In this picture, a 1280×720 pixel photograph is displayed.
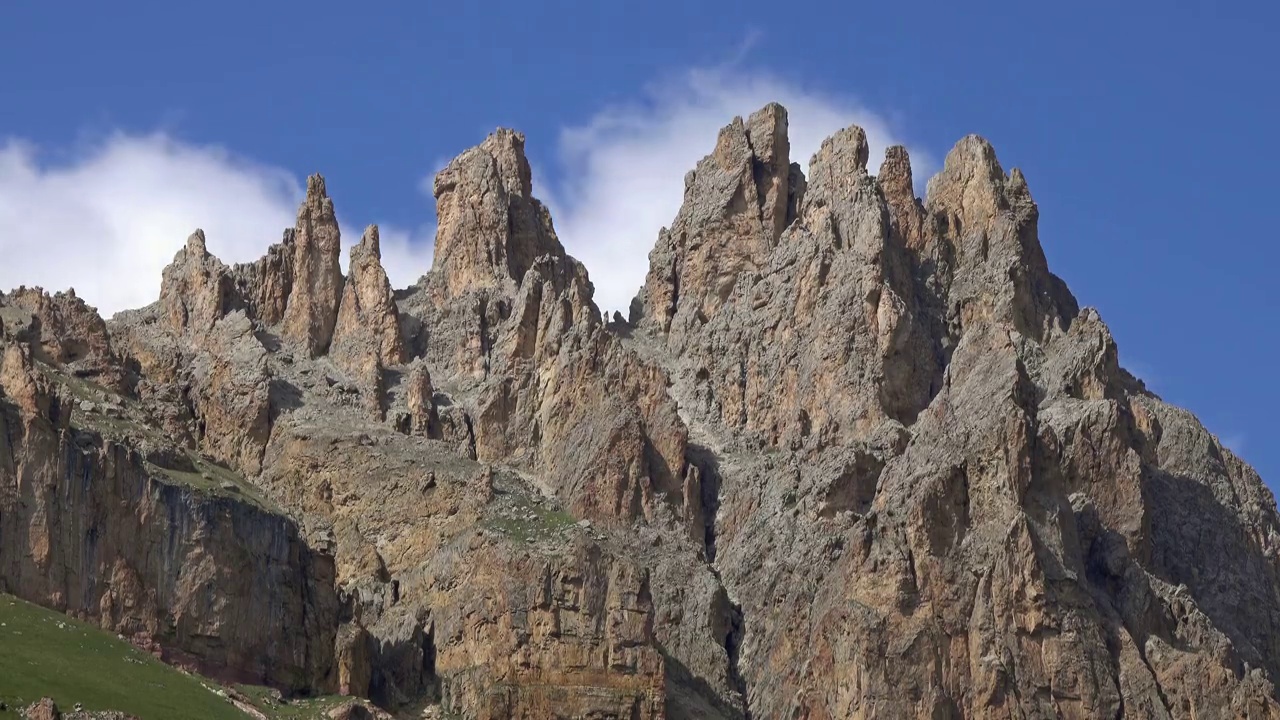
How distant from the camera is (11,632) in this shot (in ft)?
655

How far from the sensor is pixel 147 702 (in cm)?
19662

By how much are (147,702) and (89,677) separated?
373 cm

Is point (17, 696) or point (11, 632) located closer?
point (17, 696)

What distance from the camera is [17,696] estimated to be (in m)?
186

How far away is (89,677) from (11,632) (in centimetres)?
670

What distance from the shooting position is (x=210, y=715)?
198875mm

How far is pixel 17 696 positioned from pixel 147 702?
1216 centimetres

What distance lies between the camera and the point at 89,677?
196375 millimetres

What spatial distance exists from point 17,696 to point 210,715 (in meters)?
16.0

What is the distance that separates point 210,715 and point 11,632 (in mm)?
13118

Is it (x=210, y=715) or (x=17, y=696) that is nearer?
(x=17, y=696)
